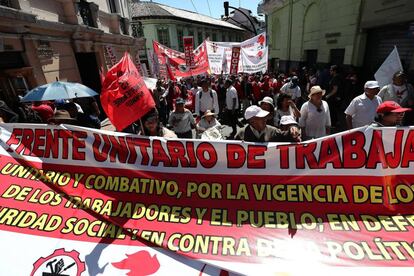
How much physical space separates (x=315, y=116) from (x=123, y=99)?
2722 mm

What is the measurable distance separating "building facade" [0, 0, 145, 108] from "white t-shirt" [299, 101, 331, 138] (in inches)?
257

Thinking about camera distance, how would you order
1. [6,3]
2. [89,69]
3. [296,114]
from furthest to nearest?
[89,69]
[6,3]
[296,114]

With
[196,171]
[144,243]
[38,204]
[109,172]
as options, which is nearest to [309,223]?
[196,171]

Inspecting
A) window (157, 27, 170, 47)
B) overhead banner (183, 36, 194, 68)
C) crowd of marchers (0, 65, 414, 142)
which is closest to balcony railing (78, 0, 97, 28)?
overhead banner (183, 36, 194, 68)

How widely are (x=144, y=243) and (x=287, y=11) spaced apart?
70.9 ft

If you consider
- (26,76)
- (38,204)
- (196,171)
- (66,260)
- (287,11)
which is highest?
(287,11)

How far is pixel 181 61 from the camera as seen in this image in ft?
35.4

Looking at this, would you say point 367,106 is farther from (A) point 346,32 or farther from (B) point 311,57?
(B) point 311,57

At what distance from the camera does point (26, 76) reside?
7.62 meters

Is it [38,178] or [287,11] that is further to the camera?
[287,11]

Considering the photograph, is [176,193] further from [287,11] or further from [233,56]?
[287,11]

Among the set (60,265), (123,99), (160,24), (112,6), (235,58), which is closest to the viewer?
(60,265)

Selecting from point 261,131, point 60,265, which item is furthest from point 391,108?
point 60,265

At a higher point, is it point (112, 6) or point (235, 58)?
point (112, 6)
